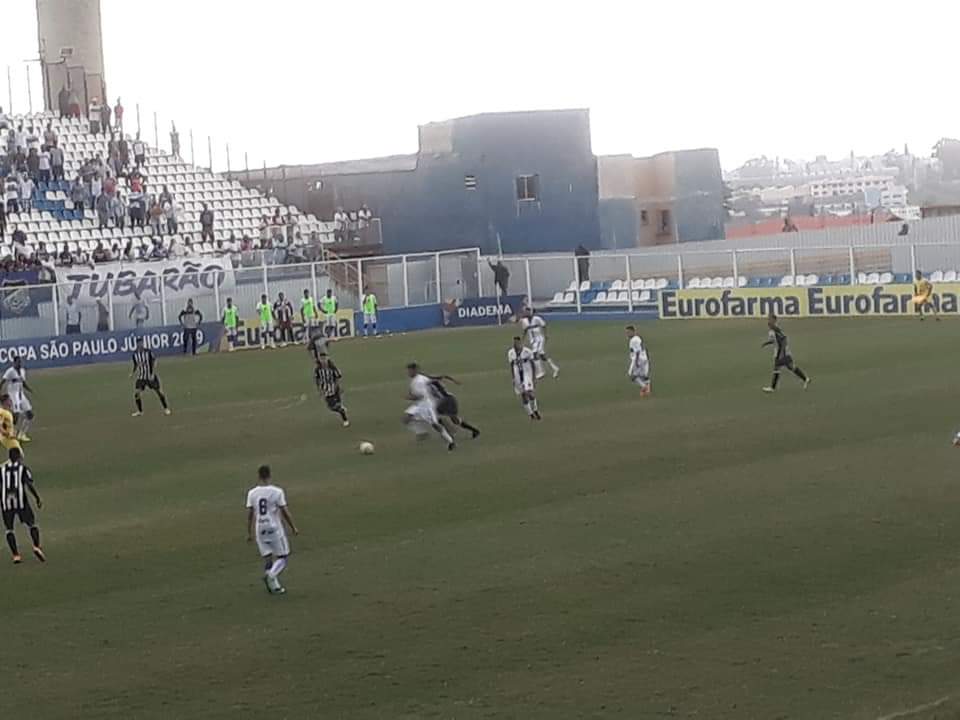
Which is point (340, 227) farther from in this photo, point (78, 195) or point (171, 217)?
point (78, 195)

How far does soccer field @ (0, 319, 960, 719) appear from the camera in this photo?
14797mm

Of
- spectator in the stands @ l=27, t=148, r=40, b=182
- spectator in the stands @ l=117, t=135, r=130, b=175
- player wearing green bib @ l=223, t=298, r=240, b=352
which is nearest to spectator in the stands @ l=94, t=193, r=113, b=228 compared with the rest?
spectator in the stands @ l=27, t=148, r=40, b=182

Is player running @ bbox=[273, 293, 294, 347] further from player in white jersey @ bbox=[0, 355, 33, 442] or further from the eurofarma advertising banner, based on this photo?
player in white jersey @ bbox=[0, 355, 33, 442]

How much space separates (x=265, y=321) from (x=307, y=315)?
1419 millimetres

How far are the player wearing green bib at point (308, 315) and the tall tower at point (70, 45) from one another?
23652 millimetres

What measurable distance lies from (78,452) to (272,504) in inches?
574

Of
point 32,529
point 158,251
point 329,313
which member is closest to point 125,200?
point 158,251

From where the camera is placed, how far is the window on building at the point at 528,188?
76.4m

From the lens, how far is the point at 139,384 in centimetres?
3666

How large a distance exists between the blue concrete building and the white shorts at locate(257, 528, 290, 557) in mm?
58104

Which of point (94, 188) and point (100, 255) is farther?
point (94, 188)

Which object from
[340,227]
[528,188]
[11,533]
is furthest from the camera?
[528,188]

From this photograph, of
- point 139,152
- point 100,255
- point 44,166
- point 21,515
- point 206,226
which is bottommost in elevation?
point 21,515

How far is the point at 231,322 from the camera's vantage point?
56219 millimetres
